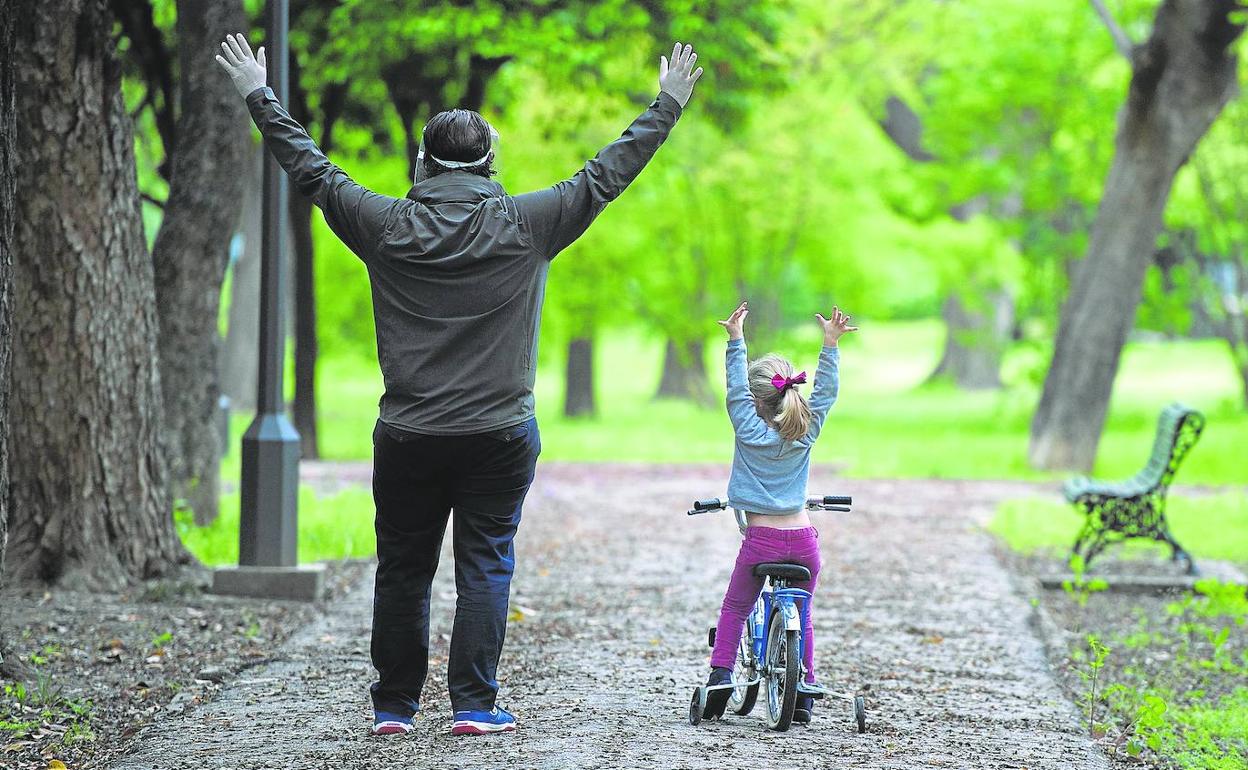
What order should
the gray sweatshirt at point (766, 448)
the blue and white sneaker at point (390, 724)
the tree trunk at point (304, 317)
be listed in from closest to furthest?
the blue and white sneaker at point (390, 724) < the gray sweatshirt at point (766, 448) < the tree trunk at point (304, 317)

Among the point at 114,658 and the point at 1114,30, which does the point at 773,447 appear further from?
the point at 1114,30

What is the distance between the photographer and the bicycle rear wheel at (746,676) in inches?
233

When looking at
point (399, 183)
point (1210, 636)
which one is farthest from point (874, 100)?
point (1210, 636)

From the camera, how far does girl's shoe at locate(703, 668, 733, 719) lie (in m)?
5.82

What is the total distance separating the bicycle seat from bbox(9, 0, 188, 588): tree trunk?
14.8ft

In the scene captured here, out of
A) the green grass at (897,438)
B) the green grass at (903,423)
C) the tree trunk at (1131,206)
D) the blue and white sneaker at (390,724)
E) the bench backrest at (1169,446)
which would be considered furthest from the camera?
the green grass at (903,423)

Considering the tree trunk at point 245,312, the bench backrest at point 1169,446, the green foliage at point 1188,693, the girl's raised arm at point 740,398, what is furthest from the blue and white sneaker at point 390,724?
the tree trunk at point 245,312

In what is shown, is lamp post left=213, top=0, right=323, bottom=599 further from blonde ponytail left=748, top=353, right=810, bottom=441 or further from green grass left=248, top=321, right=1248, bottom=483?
green grass left=248, top=321, right=1248, bottom=483

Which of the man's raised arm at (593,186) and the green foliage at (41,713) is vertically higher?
the man's raised arm at (593,186)

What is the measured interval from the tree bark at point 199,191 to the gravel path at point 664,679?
2.33m

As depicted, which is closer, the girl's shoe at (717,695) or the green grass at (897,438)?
the girl's shoe at (717,695)

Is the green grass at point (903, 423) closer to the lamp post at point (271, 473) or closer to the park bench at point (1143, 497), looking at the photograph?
the park bench at point (1143, 497)

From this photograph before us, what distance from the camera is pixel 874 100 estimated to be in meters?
33.6

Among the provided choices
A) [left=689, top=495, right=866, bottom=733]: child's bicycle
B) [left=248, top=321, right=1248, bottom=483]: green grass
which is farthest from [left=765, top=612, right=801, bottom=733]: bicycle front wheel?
[left=248, top=321, right=1248, bottom=483]: green grass
